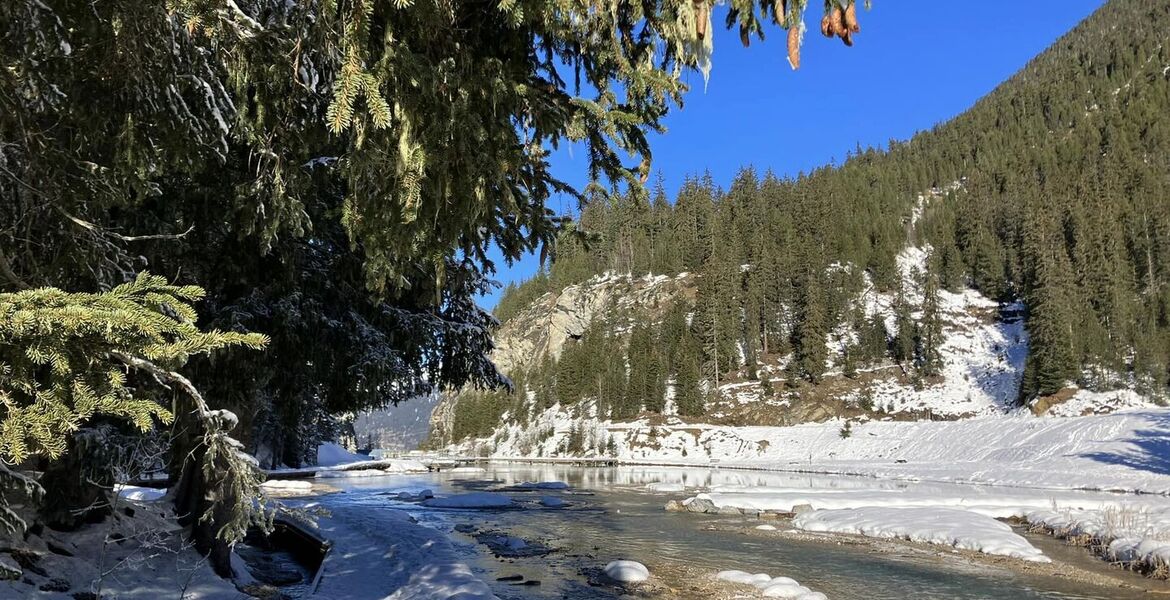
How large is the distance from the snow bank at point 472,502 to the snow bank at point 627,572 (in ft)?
43.2

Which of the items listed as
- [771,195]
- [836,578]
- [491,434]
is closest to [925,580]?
[836,578]

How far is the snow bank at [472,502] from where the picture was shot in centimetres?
2467

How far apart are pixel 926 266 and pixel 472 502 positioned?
87.6m

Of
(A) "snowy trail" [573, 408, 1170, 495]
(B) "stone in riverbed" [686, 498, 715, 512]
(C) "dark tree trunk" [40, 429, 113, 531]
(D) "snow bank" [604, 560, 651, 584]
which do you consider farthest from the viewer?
(A) "snowy trail" [573, 408, 1170, 495]

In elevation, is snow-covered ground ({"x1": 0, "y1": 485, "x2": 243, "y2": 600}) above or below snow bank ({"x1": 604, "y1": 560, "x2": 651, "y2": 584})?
above

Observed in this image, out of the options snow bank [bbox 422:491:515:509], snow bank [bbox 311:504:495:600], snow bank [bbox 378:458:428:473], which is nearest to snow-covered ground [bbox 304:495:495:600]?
snow bank [bbox 311:504:495:600]

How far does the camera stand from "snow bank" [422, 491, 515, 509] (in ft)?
80.9

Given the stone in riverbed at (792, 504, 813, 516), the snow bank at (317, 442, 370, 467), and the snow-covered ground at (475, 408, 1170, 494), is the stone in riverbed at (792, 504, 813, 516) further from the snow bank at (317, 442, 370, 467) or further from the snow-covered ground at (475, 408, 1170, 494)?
the snow bank at (317, 442, 370, 467)

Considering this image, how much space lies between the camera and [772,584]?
11039 mm

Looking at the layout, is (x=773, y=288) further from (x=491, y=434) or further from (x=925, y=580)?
(x=925, y=580)

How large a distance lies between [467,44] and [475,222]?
3.64ft

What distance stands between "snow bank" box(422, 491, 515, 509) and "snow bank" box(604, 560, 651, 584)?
1317cm

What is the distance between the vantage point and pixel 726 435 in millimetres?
62156

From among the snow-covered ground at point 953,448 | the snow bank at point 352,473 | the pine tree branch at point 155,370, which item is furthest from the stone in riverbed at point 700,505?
the snow bank at point 352,473
